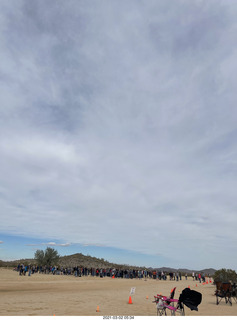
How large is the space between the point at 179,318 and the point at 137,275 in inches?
1815

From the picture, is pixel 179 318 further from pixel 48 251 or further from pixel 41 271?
pixel 48 251

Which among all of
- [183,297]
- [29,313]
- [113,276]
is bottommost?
[29,313]

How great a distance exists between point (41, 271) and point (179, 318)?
48.3 metres

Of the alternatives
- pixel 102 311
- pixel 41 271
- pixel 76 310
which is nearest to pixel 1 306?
pixel 76 310

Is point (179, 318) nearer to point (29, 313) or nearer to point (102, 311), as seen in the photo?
point (102, 311)

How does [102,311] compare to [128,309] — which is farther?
[128,309]

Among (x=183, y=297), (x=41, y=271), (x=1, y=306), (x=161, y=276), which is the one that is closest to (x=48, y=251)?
(x=41, y=271)

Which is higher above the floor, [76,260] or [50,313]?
[76,260]

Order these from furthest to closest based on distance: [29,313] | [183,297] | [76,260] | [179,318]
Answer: [76,260] → [29,313] → [183,297] → [179,318]

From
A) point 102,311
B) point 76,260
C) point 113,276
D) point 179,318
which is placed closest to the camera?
point 179,318

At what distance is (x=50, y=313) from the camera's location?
37.2 feet

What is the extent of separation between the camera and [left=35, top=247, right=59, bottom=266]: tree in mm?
64375

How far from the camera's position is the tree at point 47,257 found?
6438 centimetres

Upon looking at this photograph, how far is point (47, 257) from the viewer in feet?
212
